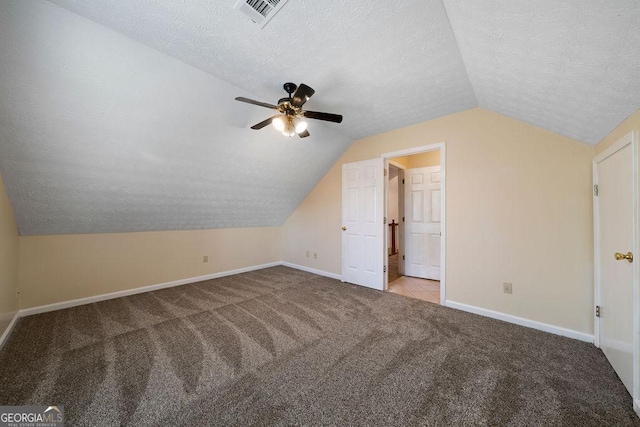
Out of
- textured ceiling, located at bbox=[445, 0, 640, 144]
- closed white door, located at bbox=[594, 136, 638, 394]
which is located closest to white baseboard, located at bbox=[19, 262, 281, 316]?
textured ceiling, located at bbox=[445, 0, 640, 144]

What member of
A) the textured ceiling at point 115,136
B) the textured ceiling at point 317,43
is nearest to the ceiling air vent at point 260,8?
the textured ceiling at point 317,43

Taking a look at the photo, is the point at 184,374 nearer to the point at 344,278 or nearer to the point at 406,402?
the point at 406,402

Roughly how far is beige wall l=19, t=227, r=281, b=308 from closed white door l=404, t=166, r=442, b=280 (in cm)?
337

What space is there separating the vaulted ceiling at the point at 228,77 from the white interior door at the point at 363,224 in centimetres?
89

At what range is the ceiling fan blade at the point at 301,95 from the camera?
1.80 meters

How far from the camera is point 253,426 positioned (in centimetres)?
128

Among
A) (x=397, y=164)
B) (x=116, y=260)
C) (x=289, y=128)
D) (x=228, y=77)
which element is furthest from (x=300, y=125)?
(x=116, y=260)

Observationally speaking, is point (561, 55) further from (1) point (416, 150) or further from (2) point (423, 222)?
(2) point (423, 222)

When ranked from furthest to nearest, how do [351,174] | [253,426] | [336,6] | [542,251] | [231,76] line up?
[351,174]
[542,251]
[231,76]
[336,6]
[253,426]

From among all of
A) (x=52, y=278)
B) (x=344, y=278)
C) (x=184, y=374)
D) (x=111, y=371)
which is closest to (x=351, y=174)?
(x=344, y=278)

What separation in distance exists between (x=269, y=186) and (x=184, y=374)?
9.52ft

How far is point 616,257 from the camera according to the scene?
163 centimetres

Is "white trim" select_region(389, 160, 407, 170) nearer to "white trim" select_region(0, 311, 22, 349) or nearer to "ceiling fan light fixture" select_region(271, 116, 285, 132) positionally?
"ceiling fan light fixture" select_region(271, 116, 285, 132)

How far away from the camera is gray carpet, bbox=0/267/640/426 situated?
137cm
